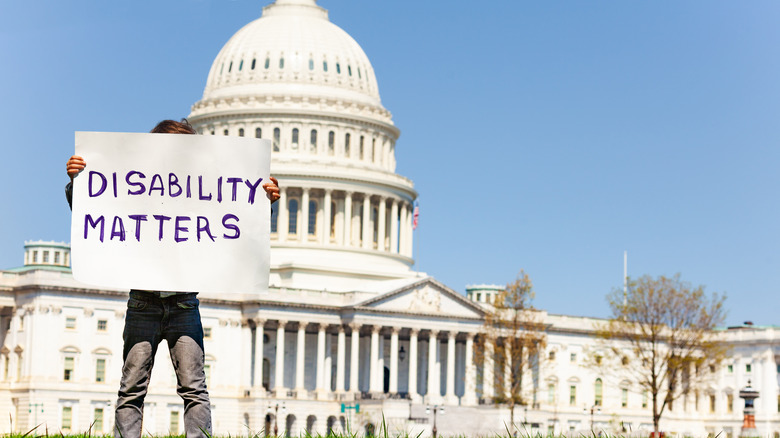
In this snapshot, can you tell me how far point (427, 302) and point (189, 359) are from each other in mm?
104355

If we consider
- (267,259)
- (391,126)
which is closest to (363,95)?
(391,126)

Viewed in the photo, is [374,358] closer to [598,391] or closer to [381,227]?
[381,227]

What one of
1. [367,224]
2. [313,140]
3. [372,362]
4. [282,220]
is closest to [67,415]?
[372,362]

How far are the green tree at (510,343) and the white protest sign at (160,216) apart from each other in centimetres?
9306

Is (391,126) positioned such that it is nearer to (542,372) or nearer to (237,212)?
(542,372)

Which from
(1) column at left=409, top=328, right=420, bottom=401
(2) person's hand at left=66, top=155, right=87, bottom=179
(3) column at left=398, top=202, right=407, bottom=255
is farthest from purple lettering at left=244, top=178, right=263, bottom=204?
(3) column at left=398, top=202, right=407, bottom=255

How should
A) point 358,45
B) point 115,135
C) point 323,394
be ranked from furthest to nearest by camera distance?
point 358,45, point 323,394, point 115,135

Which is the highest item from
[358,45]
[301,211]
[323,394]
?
[358,45]

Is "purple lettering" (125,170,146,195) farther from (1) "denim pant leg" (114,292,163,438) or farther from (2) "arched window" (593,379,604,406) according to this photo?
(2) "arched window" (593,379,604,406)

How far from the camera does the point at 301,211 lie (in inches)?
5039

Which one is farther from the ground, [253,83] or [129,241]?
[253,83]

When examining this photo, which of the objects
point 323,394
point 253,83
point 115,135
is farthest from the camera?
point 253,83

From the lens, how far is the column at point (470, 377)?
122 metres

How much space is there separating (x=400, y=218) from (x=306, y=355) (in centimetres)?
2320
